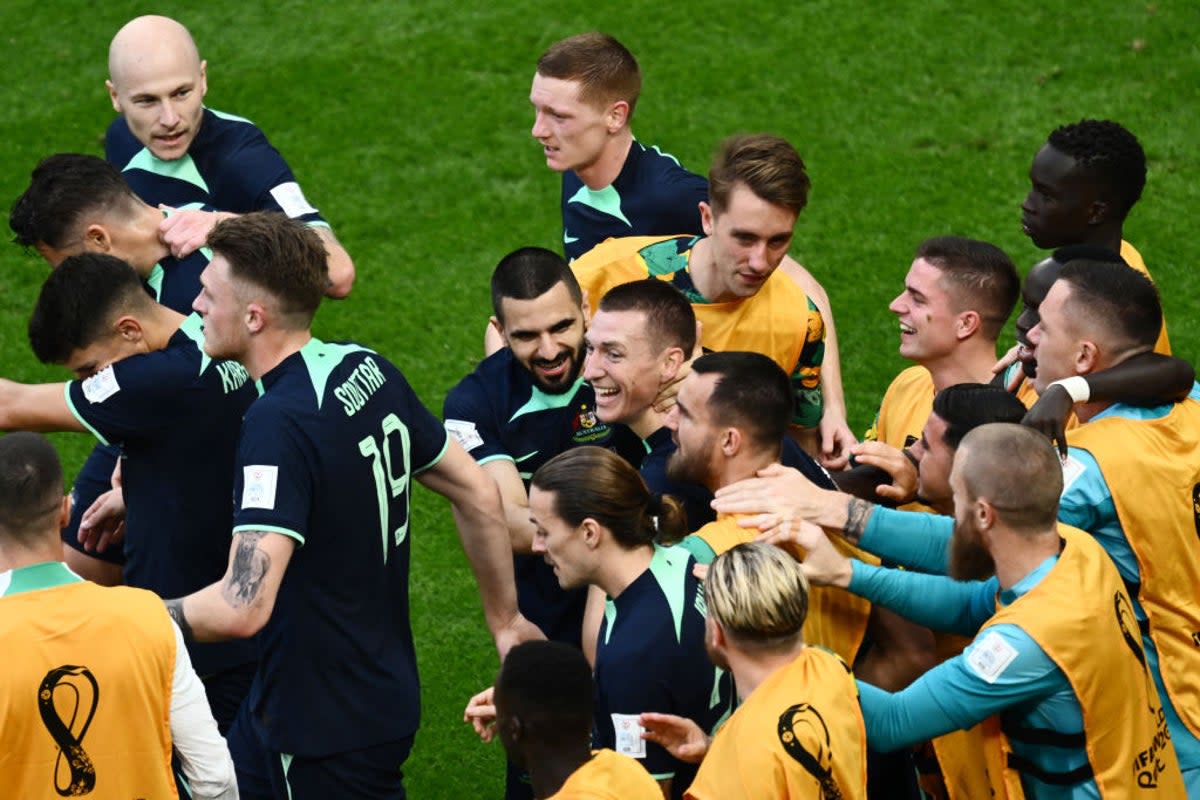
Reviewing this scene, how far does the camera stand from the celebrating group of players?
13.3 ft

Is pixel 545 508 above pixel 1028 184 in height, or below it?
above

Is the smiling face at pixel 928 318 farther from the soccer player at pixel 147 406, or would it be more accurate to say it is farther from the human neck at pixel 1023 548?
the soccer player at pixel 147 406

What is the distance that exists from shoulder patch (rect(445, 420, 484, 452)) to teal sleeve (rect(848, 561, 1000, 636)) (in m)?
1.45

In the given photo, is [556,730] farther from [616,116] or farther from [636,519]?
[616,116]

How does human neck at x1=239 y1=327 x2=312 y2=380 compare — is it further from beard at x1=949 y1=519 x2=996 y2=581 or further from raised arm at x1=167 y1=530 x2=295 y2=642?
beard at x1=949 y1=519 x2=996 y2=581

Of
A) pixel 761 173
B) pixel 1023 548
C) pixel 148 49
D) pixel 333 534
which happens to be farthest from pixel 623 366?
pixel 148 49

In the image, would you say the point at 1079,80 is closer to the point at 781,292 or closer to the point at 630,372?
the point at 781,292

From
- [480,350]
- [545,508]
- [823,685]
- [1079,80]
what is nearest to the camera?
[823,685]

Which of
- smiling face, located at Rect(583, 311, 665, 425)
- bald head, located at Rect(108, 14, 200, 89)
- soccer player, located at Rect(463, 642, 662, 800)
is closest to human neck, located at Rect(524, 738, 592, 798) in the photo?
soccer player, located at Rect(463, 642, 662, 800)

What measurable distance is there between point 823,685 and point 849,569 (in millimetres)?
624

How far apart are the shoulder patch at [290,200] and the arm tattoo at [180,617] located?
2.18 metres

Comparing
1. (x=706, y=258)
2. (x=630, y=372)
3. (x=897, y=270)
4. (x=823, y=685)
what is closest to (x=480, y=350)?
(x=897, y=270)

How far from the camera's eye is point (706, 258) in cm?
600

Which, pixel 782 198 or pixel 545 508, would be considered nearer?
pixel 545 508
